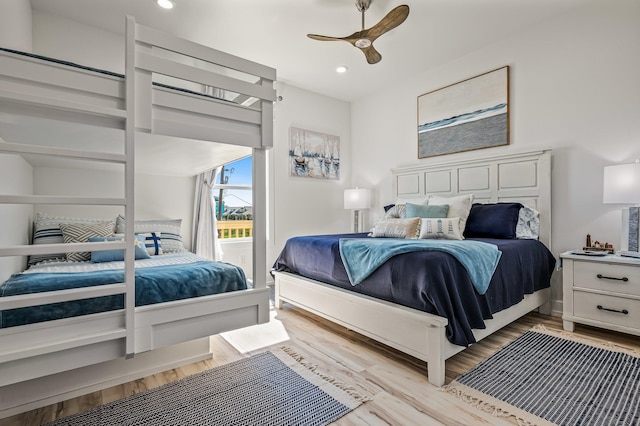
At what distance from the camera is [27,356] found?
963 millimetres

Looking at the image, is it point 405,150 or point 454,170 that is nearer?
point 454,170

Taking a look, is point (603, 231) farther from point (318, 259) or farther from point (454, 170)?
point (318, 259)

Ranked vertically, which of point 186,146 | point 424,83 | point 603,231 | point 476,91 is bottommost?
point 603,231

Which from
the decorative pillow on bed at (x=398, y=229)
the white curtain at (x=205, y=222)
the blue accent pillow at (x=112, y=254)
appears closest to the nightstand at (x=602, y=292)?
the decorative pillow on bed at (x=398, y=229)

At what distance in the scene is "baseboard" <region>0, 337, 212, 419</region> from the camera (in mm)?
1551

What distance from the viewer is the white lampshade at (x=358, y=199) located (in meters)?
4.45

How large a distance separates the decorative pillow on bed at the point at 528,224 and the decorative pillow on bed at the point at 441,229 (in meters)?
0.68

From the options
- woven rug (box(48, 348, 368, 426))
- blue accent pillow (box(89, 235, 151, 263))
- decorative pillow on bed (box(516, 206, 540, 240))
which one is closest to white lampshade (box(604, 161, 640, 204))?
decorative pillow on bed (box(516, 206, 540, 240))

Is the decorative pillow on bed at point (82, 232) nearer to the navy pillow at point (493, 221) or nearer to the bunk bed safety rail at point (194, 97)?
the bunk bed safety rail at point (194, 97)

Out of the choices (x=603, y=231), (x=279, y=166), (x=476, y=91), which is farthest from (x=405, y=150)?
(x=603, y=231)

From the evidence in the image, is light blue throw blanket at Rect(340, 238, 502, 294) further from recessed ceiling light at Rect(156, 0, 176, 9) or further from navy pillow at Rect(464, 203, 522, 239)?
recessed ceiling light at Rect(156, 0, 176, 9)

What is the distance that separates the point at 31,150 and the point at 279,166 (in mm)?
3399

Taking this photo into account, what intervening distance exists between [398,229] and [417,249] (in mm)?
1095

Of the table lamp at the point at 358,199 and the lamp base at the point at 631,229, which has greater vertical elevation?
the table lamp at the point at 358,199
